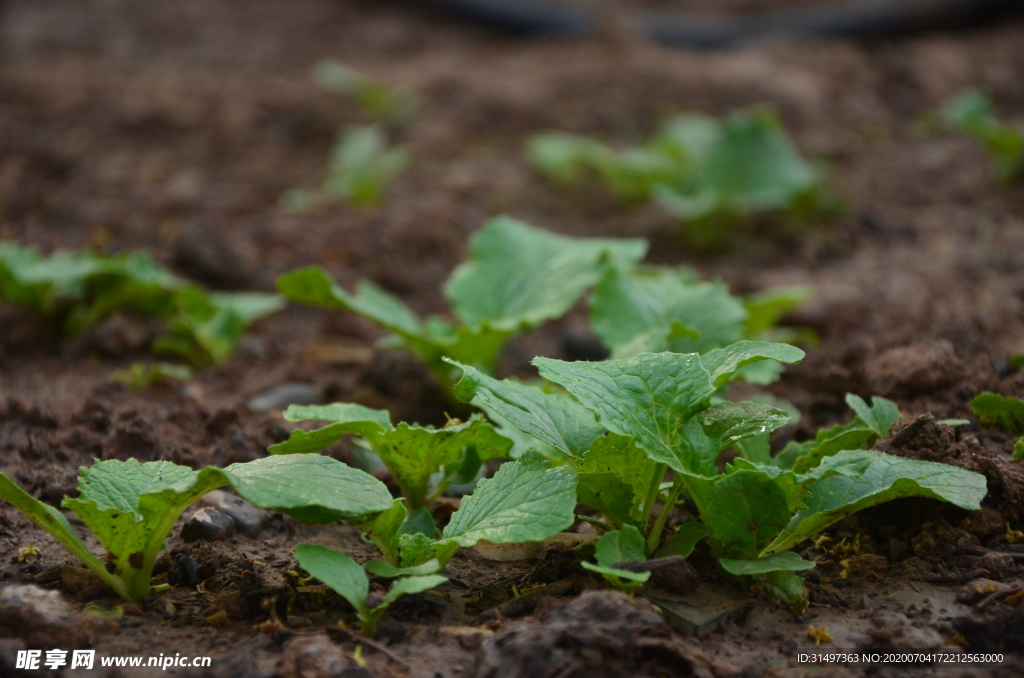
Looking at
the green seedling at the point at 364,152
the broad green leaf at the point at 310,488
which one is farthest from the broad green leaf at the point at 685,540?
the green seedling at the point at 364,152

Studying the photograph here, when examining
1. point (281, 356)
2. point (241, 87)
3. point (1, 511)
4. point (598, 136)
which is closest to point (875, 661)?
point (1, 511)

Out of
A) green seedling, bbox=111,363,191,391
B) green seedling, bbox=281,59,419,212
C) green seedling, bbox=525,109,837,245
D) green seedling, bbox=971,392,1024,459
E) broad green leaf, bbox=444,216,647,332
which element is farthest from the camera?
green seedling, bbox=281,59,419,212

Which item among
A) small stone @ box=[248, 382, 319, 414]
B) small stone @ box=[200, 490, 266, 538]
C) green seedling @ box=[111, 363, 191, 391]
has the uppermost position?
small stone @ box=[200, 490, 266, 538]

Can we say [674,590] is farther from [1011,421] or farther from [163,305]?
[163,305]

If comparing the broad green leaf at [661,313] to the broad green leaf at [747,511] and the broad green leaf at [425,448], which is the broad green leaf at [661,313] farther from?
the broad green leaf at [747,511]

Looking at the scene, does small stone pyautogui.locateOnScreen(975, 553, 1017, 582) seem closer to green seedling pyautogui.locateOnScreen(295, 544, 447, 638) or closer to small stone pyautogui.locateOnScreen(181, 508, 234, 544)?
green seedling pyautogui.locateOnScreen(295, 544, 447, 638)

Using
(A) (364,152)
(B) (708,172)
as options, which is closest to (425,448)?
(B) (708,172)

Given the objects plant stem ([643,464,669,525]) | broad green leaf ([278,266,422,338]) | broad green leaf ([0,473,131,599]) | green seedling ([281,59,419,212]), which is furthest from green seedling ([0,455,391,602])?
green seedling ([281,59,419,212])
